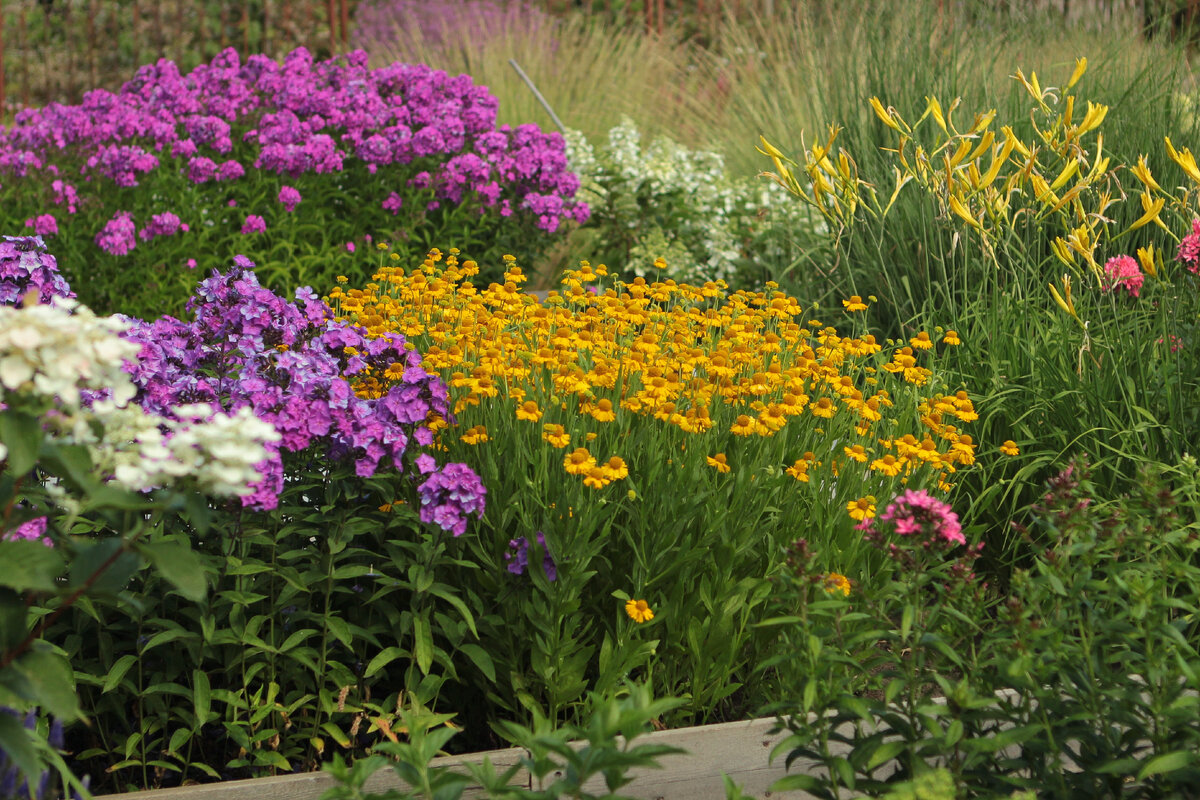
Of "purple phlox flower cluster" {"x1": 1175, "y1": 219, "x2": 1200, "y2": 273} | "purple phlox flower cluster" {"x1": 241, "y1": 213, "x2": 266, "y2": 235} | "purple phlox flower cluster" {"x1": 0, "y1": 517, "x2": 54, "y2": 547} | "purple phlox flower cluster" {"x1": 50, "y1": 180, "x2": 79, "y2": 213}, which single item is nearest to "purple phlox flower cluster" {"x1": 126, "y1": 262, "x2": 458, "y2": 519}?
"purple phlox flower cluster" {"x1": 0, "y1": 517, "x2": 54, "y2": 547}

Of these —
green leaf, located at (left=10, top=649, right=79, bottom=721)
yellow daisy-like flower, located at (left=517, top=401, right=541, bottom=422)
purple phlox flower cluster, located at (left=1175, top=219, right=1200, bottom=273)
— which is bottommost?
yellow daisy-like flower, located at (left=517, top=401, right=541, bottom=422)

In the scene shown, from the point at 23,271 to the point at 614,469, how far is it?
60.0 inches

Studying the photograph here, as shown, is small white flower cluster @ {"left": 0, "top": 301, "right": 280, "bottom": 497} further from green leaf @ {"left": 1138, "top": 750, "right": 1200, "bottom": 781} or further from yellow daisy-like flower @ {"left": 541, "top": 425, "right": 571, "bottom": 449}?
green leaf @ {"left": 1138, "top": 750, "right": 1200, "bottom": 781}

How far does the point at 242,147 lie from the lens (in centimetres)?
611

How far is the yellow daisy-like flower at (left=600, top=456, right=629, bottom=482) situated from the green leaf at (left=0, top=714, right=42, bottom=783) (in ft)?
4.06

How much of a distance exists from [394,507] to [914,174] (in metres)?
2.29

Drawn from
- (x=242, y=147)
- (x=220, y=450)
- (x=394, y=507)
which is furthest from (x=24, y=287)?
(x=242, y=147)

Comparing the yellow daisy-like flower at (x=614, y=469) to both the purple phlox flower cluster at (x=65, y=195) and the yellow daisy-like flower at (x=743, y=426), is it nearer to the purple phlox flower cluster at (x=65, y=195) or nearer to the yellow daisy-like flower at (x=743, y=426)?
the yellow daisy-like flower at (x=743, y=426)

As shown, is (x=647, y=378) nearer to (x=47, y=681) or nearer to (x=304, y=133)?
(x=47, y=681)

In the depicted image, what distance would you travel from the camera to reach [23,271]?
2.75m

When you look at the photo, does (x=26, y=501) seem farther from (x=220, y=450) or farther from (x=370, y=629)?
(x=220, y=450)

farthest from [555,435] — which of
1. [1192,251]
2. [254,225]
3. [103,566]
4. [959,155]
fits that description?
[254,225]

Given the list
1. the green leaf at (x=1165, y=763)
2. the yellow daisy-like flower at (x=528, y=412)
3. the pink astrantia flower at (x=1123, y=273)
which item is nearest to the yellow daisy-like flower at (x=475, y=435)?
the yellow daisy-like flower at (x=528, y=412)

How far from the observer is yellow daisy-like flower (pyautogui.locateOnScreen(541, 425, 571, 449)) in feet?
8.25
